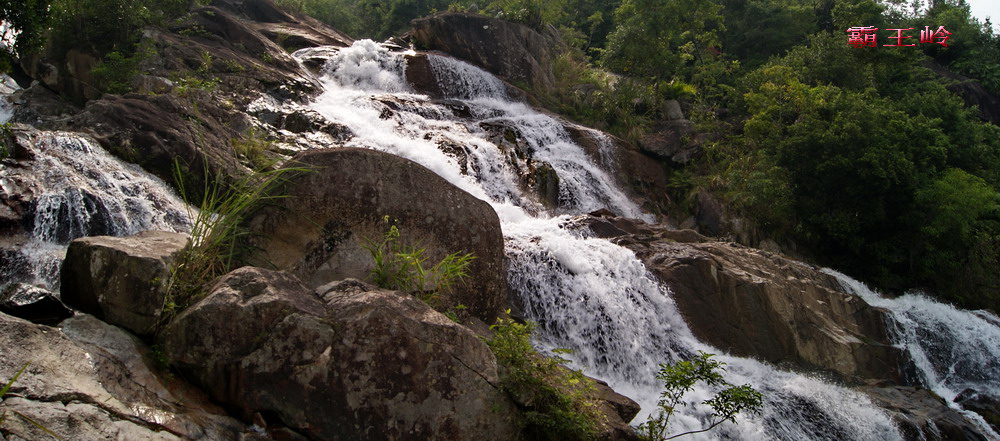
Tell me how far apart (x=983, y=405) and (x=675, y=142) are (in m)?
10.6

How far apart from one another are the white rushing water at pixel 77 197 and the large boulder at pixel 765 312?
697 centimetres

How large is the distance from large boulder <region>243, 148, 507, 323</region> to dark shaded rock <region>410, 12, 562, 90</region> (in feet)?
50.6

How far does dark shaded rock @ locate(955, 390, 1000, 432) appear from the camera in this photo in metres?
9.69

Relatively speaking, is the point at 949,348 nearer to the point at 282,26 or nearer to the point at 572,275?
the point at 572,275

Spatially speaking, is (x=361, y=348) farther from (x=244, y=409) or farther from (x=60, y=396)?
(x=60, y=396)

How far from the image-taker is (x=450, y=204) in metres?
6.46

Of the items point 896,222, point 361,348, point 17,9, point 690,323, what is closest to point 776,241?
point 896,222

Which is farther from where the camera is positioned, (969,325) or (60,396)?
(969,325)

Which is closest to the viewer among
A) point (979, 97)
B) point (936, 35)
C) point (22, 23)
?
point (22, 23)

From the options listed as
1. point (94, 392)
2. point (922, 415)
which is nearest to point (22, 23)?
point (94, 392)

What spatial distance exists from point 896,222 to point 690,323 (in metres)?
8.73

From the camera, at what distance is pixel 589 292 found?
29.3 feet

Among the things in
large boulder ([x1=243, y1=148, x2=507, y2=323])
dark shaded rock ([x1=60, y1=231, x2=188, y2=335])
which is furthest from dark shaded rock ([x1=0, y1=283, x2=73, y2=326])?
large boulder ([x1=243, y1=148, x2=507, y2=323])

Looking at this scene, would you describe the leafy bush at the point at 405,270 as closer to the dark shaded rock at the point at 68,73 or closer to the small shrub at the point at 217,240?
the small shrub at the point at 217,240
